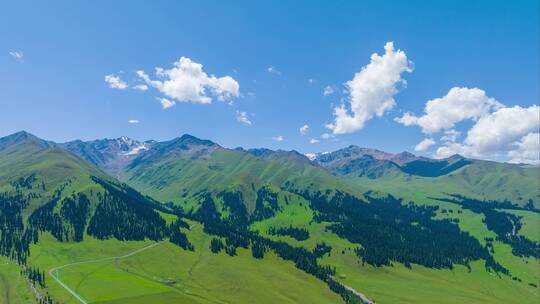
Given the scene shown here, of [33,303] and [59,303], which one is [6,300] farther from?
[59,303]

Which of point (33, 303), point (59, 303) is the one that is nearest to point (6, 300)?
point (33, 303)
